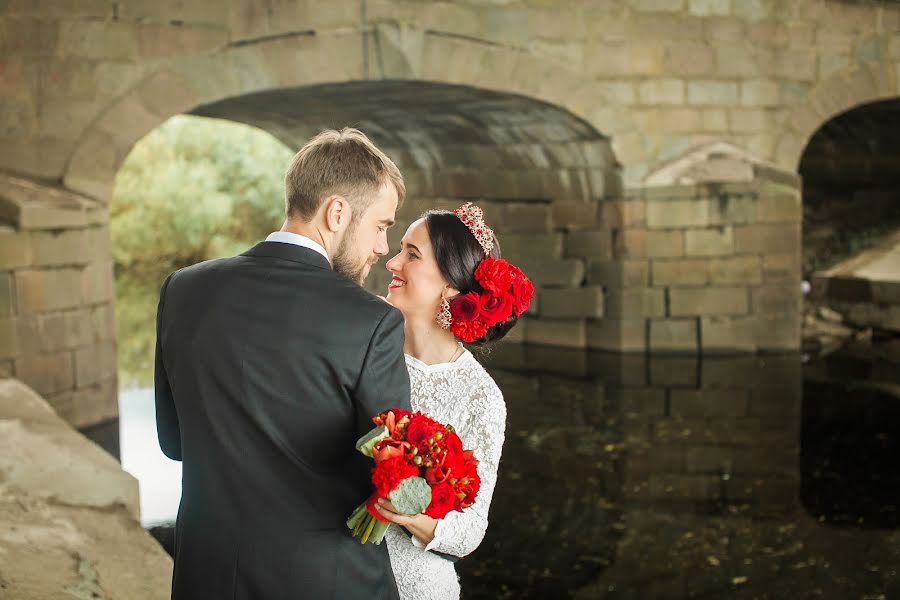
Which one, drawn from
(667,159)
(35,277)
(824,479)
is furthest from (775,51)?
(35,277)

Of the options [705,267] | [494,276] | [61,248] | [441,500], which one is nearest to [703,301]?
[705,267]

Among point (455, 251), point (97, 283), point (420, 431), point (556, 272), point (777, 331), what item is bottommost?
point (777, 331)

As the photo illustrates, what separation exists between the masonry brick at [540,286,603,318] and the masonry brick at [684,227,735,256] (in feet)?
2.86

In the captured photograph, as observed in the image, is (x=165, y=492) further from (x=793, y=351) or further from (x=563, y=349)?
(x=793, y=351)

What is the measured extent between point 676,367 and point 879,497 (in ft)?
10.8

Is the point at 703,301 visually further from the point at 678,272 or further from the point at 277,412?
the point at 277,412

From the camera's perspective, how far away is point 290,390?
6.07ft

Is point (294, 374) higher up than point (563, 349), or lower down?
higher up

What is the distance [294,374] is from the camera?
1.84 meters

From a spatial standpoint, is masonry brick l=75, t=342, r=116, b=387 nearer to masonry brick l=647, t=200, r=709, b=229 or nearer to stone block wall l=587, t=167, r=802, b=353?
stone block wall l=587, t=167, r=802, b=353

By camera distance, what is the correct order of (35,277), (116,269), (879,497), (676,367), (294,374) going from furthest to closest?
(116,269) → (676,367) → (35,277) → (879,497) → (294,374)

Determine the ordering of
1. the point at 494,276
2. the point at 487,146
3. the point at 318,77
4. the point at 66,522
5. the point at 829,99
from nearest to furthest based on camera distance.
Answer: the point at 494,276, the point at 66,522, the point at 318,77, the point at 829,99, the point at 487,146

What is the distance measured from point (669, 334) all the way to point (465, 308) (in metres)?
7.10

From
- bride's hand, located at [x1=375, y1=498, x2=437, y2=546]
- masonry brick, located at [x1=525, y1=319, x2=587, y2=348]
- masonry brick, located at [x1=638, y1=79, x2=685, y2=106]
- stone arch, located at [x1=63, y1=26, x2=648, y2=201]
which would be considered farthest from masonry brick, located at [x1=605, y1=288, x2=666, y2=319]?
bride's hand, located at [x1=375, y1=498, x2=437, y2=546]
